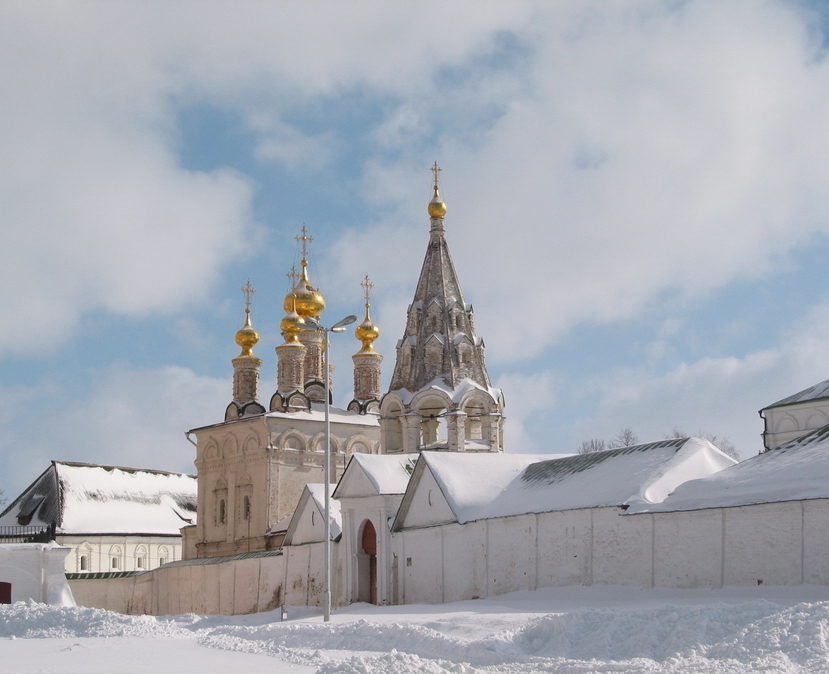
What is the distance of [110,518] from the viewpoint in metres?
49.0

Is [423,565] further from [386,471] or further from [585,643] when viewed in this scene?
[585,643]

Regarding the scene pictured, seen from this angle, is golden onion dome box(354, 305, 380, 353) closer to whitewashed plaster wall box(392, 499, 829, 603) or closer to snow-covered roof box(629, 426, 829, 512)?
whitewashed plaster wall box(392, 499, 829, 603)

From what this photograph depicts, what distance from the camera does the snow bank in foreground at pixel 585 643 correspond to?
11.7 metres

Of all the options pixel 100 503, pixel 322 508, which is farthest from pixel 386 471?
pixel 100 503

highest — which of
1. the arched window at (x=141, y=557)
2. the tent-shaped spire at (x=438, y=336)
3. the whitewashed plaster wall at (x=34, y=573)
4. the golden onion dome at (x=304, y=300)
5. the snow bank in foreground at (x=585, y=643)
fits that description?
the golden onion dome at (x=304, y=300)

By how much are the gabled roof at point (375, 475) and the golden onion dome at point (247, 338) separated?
17.2 meters

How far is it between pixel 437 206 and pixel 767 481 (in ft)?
62.5

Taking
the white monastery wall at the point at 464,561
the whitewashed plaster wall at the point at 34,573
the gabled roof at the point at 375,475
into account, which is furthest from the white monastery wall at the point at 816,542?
the whitewashed plaster wall at the point at 34,573

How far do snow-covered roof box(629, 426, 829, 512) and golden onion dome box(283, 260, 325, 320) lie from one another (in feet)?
90.3

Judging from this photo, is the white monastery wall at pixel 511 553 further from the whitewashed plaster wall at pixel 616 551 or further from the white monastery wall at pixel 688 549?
the white monastery wall at pixel 688 549

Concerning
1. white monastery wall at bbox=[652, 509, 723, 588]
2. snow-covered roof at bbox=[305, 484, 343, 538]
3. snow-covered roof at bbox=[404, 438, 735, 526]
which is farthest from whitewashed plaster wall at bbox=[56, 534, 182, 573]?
white monastery wall at bbox=[652, 509, 723, 588]

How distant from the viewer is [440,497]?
26.6 meters

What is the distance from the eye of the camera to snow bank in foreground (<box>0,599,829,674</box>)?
460 inches

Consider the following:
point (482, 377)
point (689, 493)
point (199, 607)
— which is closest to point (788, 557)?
point (689, 493)
